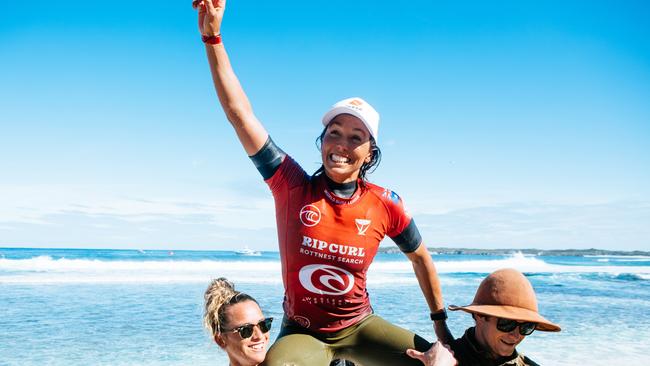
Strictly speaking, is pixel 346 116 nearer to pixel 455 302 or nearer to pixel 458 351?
pixel 458 351

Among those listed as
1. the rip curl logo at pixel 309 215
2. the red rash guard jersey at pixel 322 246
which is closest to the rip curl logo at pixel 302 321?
the red rash guard jersey at pixel 322 246

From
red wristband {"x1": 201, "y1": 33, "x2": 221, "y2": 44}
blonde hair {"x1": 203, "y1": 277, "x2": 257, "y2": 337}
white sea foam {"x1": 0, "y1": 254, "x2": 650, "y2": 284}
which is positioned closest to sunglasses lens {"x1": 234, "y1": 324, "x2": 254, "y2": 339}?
blonde hair {"x1": 203, "y1": 277, "x2": 257, "y2": 337}

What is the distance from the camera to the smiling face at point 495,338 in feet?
9.37

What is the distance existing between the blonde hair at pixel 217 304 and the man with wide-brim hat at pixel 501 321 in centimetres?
126

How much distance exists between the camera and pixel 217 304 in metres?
2.98

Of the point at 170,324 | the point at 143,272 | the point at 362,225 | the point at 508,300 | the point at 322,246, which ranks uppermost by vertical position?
the point at 362,225

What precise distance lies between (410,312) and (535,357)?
4.18 metres

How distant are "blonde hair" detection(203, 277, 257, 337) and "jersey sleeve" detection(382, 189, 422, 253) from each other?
1.04 metres

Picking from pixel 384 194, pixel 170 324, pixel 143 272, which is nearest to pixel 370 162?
pixel 384 194

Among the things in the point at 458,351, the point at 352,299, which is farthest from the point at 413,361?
the point at 352,299

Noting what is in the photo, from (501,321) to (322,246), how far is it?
1054mm

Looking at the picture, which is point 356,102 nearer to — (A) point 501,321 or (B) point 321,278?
(B) point 321,278

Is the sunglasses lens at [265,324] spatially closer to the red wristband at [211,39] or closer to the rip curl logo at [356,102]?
the rip curl logo at [356,102]

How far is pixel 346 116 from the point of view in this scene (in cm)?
315
